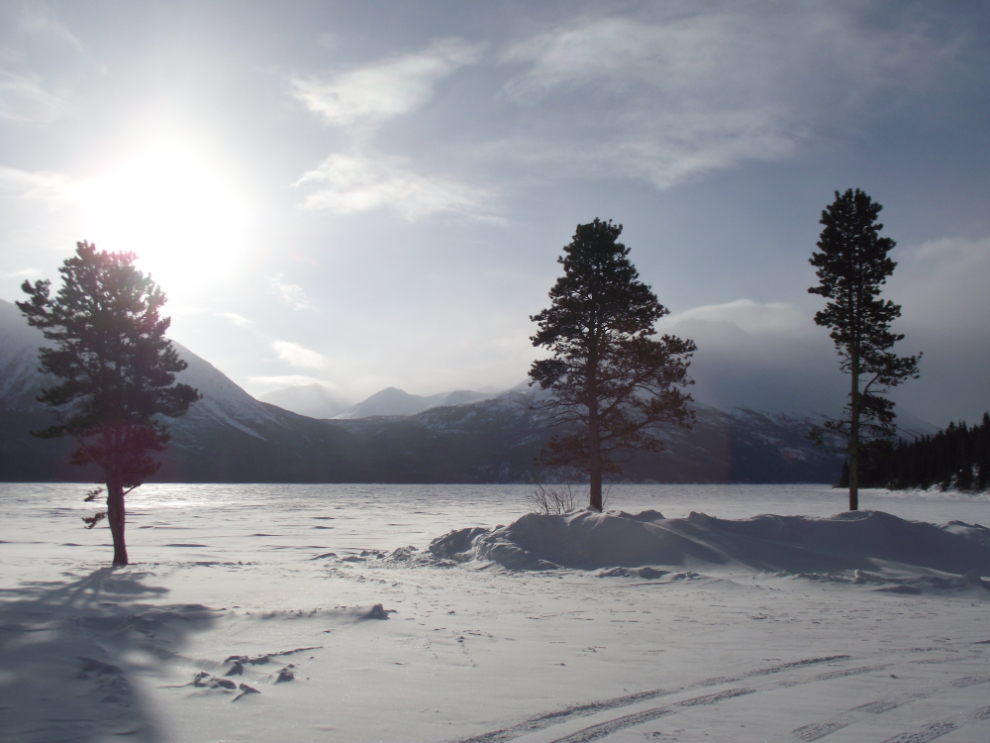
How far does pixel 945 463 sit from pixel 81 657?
139787 millimetres

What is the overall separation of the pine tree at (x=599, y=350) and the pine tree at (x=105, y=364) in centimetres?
1641

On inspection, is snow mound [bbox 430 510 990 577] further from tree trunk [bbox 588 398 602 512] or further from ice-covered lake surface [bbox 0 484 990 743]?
tree trunk [bbox 588 398 602 512]

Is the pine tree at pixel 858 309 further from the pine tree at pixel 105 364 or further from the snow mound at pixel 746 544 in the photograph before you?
the pine tree at pixel 105 364

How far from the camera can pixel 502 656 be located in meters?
8.44

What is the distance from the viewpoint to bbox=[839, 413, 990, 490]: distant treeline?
101 metres

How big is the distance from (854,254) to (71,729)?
35.4 m

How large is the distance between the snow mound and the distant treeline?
79.6 metres

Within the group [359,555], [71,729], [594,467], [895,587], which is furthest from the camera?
[594,467]

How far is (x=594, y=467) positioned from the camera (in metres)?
27.6

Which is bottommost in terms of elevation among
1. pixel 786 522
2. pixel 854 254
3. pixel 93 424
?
pixel 786 522

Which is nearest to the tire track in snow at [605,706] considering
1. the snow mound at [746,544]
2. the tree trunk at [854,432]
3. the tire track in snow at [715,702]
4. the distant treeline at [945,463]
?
the tire track in snow at [715,702]

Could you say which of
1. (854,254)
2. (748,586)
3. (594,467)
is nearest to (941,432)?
(854,254)

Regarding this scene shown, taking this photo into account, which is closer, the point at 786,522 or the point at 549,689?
the point at 549,689

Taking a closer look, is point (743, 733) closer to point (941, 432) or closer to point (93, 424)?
point (93, 424)
